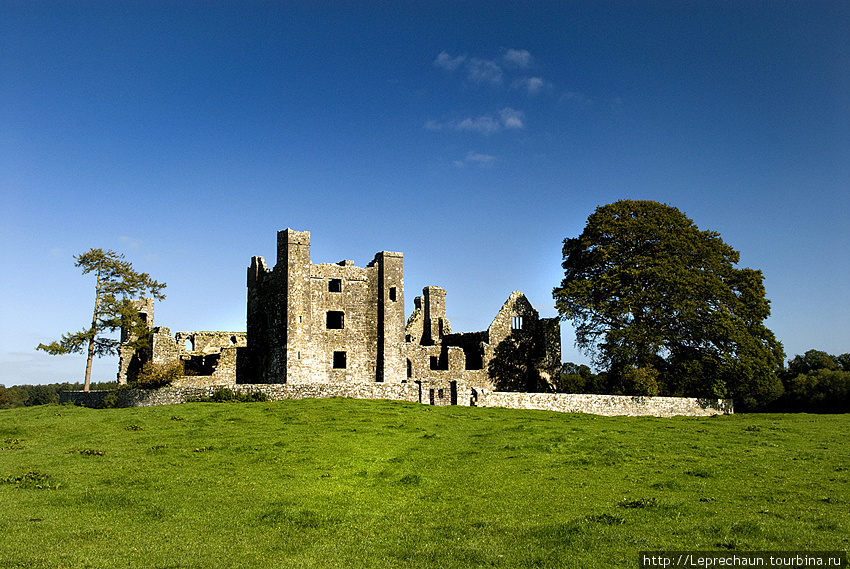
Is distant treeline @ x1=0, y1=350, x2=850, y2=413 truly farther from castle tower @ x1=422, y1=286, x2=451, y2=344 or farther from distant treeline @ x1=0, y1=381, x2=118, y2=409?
distant treeline @ x1=0, y1=381, x2=118, y2=409

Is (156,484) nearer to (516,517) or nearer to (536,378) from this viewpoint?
(516,517)

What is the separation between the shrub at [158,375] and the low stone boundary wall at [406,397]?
1.09 m

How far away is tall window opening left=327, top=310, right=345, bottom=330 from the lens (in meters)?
46.9

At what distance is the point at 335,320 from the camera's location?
4766 cm

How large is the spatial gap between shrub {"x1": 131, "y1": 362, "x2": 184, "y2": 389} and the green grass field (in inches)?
320

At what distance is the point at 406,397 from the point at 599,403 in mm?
12524

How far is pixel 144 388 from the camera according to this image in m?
39.4

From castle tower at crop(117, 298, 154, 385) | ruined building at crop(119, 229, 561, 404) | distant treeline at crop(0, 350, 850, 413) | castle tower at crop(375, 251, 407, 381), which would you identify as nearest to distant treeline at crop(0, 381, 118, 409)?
distant treeline at crop(0, 350, 850, 413)

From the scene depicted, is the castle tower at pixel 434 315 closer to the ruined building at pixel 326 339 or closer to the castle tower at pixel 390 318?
the ruined building at pixel 326 339

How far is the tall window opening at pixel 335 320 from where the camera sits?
4694 centimetres

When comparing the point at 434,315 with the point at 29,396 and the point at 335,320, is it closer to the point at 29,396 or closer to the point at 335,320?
the point at 335,320

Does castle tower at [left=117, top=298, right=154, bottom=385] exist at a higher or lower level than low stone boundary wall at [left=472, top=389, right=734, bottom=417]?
higher

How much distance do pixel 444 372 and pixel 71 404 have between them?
993 inches

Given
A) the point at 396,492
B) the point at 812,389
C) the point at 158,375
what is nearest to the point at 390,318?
the point at 158,375
